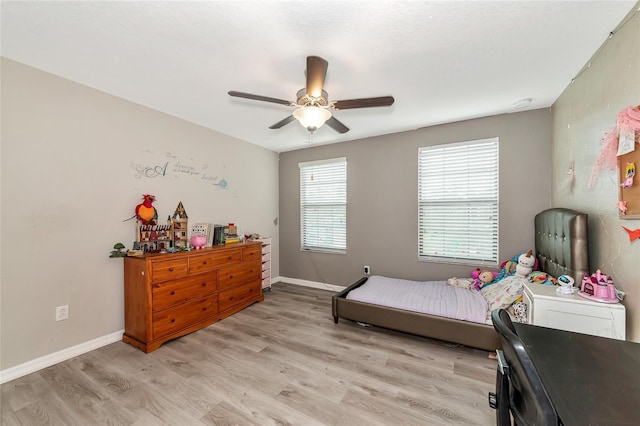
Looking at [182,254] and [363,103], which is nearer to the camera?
[363,103]

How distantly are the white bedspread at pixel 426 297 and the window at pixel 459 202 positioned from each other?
53 centimetres

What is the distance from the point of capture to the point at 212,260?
9.70ft

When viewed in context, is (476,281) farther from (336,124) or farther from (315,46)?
(315,46)

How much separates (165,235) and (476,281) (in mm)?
3802

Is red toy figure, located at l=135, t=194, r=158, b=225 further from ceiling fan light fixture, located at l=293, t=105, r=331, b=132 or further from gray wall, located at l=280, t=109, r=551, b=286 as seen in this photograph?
gray wall, located at l=280, t=109, r=551, b=286

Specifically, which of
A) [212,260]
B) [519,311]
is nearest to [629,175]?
[519,311]

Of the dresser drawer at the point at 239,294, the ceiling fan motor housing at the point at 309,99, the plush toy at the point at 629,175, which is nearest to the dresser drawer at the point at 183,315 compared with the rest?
the dresser drawer at the point at 239,294

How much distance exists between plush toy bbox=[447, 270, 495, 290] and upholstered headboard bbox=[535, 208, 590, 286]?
1.64 feet

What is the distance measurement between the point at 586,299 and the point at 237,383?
2.61 metres

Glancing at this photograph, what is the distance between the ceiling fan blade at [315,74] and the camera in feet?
5.59

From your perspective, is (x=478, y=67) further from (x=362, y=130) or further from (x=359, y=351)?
(x=359, y=351)

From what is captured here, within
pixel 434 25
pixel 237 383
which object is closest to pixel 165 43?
pixel 434 25

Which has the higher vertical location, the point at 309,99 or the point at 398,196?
the point at 309,99

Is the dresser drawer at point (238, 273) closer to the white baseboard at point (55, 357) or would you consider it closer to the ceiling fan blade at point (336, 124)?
the white baseboard at point (55, 357)
